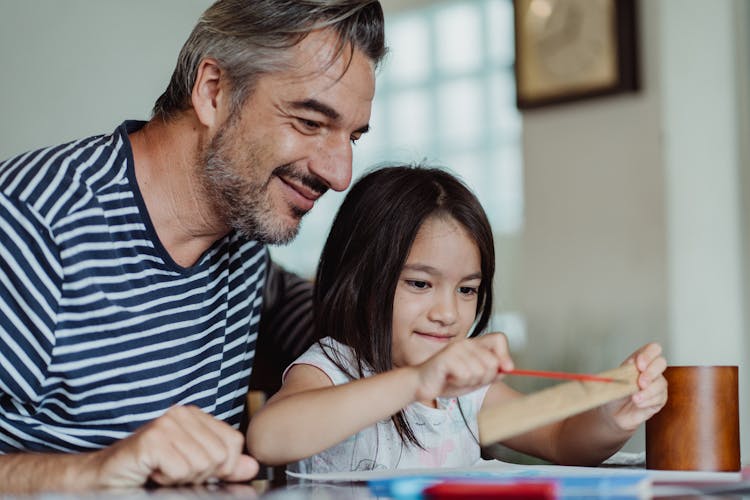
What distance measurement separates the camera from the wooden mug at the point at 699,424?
1.15 m

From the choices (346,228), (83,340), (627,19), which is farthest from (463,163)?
(83,340)

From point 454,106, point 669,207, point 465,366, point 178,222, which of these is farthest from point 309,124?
point 454,106

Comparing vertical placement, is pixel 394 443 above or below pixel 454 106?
below

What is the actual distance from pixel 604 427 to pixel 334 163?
1.82 feet

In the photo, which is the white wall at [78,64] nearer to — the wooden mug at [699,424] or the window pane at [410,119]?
the wooden mug at [699,424]

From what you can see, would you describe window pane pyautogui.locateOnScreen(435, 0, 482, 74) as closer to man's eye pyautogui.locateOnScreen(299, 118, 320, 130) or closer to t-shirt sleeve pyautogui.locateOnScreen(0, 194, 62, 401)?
man's eye pyautogui.locateOnScreen(299, 118, 320, 130)

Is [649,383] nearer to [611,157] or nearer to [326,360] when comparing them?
[326,360]

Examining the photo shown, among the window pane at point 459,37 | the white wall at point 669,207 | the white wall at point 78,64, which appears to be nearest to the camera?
the white wall at point 78,64

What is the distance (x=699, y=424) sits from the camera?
1.16 m

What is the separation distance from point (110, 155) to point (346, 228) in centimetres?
40

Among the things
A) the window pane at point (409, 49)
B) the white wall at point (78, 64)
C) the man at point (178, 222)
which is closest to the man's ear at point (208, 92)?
the man at point (178, 222)

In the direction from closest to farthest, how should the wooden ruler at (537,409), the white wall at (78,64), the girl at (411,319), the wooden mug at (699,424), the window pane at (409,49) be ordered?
the wooden ruler at (537,409) → the wooden mug at (699,424) → the girl at (411,319) → the white wall at (78,64) → the window pane at (409,49)

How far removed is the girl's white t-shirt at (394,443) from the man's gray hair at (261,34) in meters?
0.43

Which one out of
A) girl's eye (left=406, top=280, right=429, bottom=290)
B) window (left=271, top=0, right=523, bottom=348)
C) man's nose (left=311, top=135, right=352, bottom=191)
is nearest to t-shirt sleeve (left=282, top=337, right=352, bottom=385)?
girl's eye (left=406, top=280, right=429, bottom=290)
